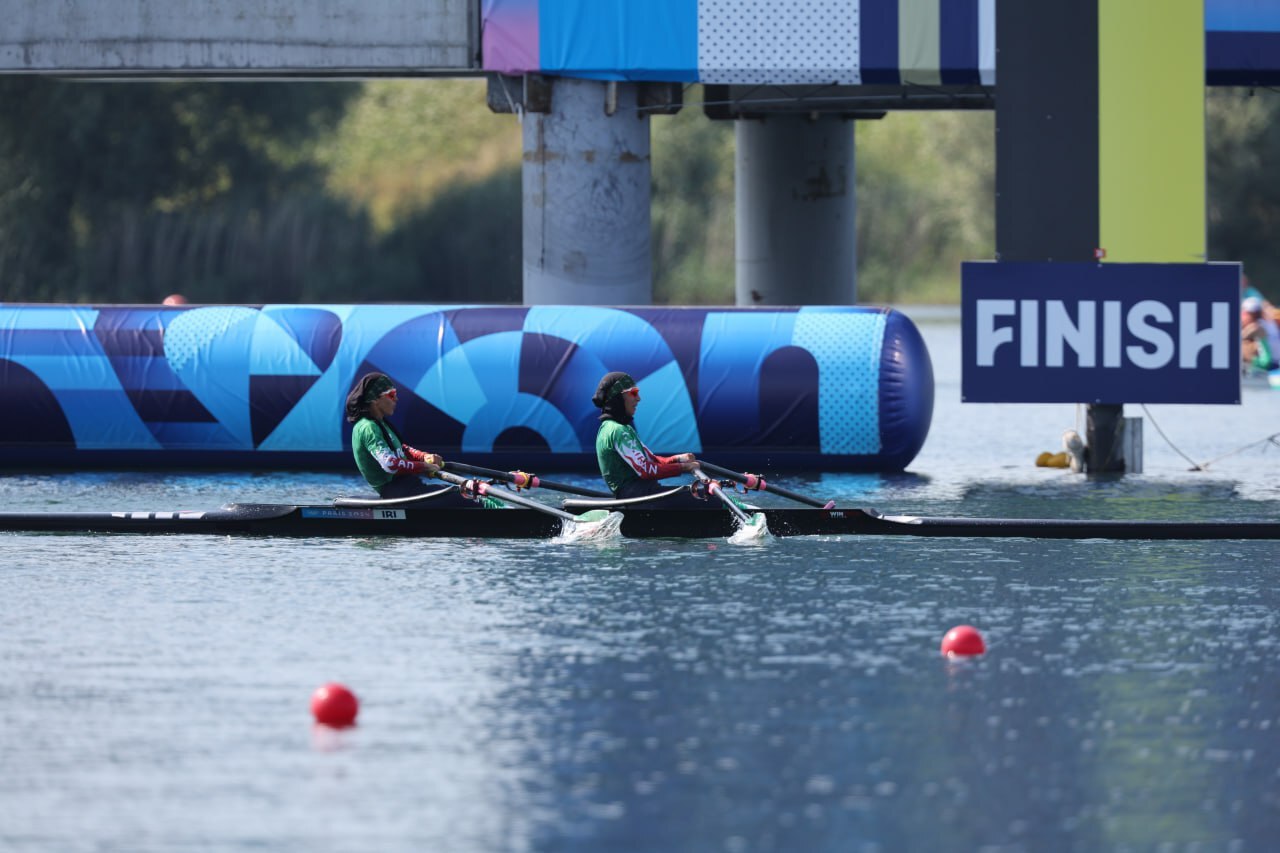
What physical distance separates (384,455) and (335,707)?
6970 millimetres

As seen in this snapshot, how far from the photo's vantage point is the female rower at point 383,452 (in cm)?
1689

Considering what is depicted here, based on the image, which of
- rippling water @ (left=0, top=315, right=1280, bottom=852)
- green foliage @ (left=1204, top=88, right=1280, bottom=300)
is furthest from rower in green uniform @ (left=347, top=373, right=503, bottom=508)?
green foliage @ (left=1204, top=88, right=1280, bottom=300)

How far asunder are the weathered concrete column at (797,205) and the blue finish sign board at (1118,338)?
13.7 meters

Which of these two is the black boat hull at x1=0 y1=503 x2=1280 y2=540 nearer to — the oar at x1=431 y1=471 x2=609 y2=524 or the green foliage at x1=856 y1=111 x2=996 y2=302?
the oar at x1=431 y1=471 x2=609 y2=524

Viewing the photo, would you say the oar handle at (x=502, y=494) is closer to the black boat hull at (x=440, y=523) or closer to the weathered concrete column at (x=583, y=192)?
the black boat hull at (x=440, y=523)

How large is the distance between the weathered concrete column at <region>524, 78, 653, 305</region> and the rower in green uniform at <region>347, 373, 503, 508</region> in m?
9.51

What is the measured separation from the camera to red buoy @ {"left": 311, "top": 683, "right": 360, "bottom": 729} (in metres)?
10.1

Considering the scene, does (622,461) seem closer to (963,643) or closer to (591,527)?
(591,527)

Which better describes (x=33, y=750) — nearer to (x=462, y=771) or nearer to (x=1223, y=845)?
(x=462, y=771)

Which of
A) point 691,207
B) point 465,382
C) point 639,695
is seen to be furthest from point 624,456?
point 691,207

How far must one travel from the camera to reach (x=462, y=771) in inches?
364

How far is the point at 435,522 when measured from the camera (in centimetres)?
1673

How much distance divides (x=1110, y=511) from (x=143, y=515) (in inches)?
341

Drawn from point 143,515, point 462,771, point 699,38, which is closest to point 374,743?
point 462,771
